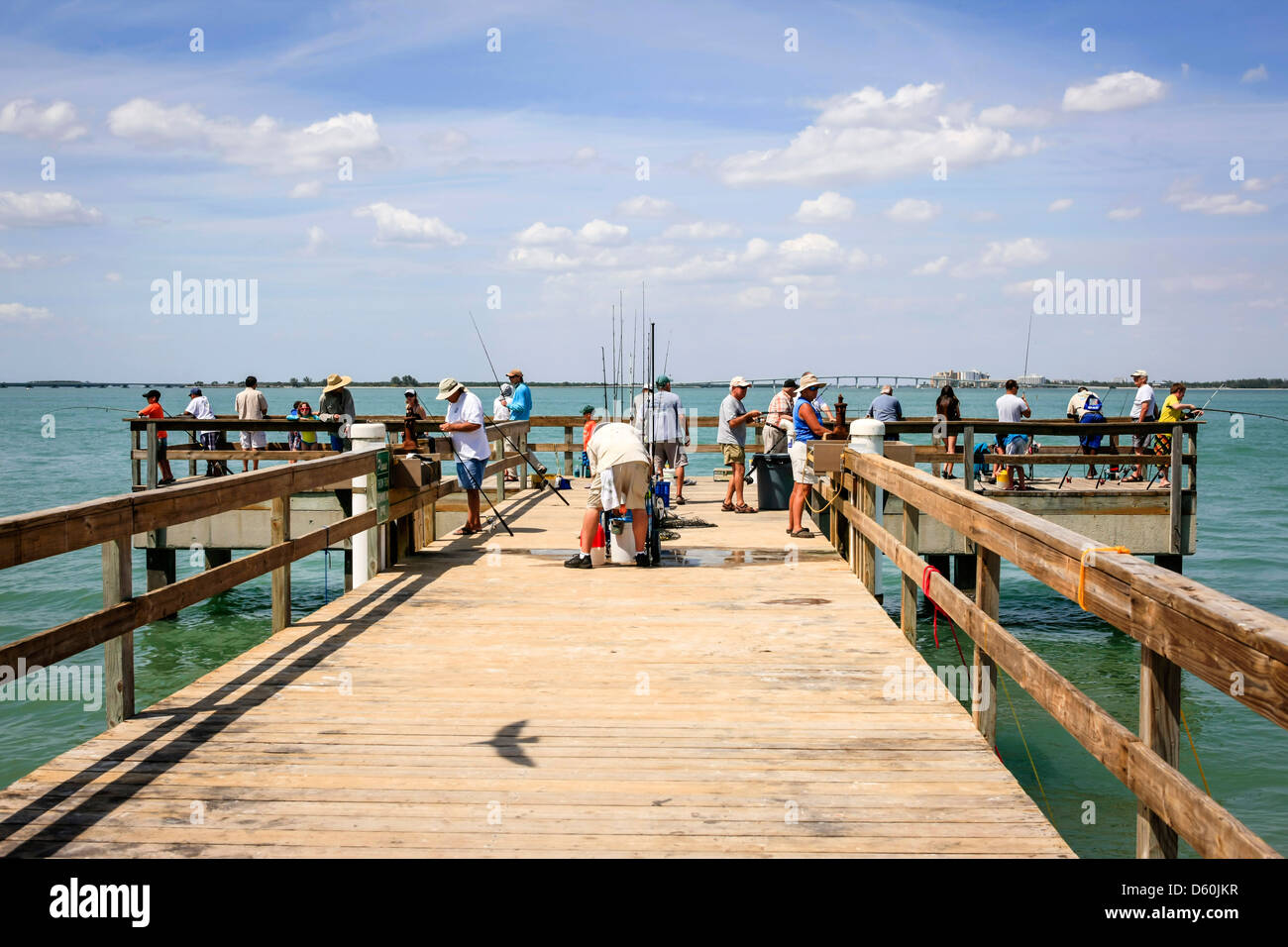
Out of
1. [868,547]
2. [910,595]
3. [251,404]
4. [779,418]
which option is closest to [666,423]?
[779,418]

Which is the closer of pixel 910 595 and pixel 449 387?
pixel 910 595

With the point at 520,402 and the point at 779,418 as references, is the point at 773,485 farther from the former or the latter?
the point at 520,402

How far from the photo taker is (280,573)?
6523mm

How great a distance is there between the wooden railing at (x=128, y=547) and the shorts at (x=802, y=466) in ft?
14.9

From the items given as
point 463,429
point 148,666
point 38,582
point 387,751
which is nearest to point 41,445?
point 38,582

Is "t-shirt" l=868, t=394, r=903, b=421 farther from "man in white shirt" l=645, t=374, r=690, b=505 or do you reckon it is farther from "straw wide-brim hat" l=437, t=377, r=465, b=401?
"straw wide-brim hat" l=437, t=377, r=465, b=401

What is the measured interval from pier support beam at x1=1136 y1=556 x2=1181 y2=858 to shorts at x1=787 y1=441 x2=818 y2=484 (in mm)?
7317

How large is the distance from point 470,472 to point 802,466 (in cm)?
318

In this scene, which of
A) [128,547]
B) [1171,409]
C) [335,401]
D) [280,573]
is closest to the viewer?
[128,547]
